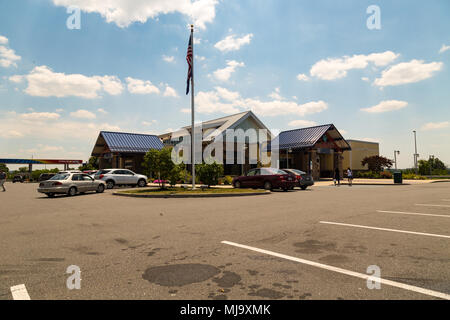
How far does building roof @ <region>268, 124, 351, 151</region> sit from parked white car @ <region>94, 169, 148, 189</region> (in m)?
19.0

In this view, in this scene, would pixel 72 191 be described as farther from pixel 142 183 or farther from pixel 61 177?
pixel 142 183

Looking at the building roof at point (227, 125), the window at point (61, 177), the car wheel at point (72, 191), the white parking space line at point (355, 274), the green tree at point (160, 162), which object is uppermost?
the building roof at point (227, 125)

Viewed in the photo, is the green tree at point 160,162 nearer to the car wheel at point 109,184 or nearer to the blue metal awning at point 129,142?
the car wheel at point 109,184

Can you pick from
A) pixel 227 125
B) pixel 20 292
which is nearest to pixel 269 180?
pixel 227 125

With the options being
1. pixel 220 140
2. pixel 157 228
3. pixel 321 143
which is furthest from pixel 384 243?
pixel 321 143

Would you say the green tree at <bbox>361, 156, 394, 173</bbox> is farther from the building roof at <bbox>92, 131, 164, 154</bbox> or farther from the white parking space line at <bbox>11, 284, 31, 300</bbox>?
the white parking space line at <bbox>11, 284, 31, 300</bbox>

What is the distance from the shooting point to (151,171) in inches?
721

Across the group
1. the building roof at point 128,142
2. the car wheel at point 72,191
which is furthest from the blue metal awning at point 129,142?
the car wheel at point 72,191

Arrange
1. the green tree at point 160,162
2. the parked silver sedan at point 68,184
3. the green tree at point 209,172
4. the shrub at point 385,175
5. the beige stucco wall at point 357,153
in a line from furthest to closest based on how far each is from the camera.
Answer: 1. the beige stucco wall at point 357,153
2. the shrub at point 385,175
3. the green tree at point 209,172
4. the green tree at point 160,162
5. the parked silver sedan at point 68,184

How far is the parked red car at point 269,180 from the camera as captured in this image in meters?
18.0

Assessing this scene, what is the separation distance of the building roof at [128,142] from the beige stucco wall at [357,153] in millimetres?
31034

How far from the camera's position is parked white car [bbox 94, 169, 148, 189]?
22.6m

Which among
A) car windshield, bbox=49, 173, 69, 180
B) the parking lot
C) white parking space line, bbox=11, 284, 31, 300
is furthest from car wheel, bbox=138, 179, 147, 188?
white parking space line, bbox=11, 284, 31, 300

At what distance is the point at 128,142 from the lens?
3672 centimetres
